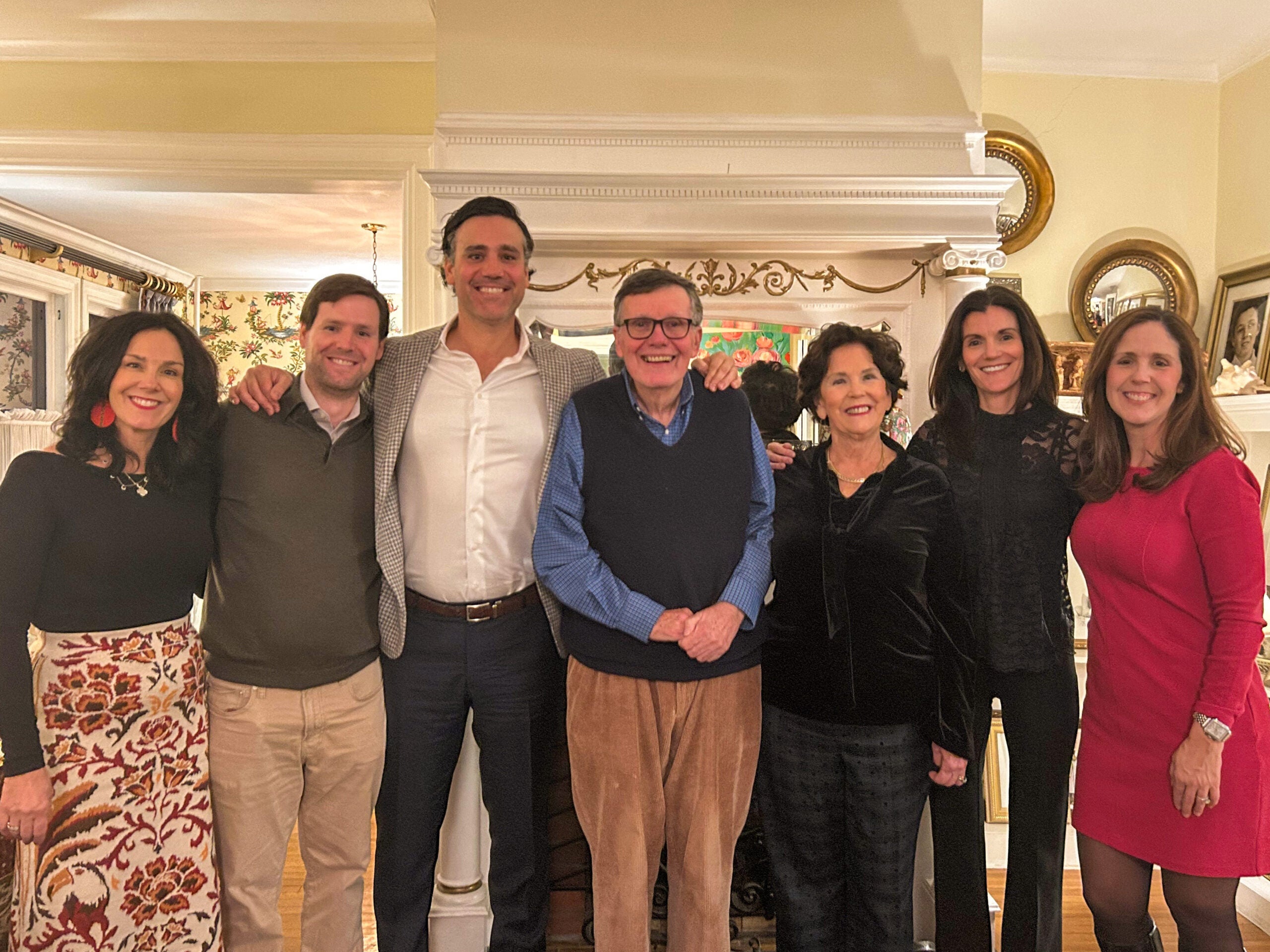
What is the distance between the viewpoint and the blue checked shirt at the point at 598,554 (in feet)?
5.41

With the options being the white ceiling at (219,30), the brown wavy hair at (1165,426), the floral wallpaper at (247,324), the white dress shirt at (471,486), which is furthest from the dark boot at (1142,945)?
the floral wallpaper at (247,324)

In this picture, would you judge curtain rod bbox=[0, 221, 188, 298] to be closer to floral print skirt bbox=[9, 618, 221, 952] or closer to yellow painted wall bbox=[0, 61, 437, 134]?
yellow painted wall bbox=[0, 61, 437, 134]

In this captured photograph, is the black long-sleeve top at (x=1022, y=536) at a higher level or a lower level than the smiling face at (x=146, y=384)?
lower

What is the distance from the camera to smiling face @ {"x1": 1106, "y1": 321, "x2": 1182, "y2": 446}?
5.57 feet

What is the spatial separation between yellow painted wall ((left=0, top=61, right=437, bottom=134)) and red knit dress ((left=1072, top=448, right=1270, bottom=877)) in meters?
2.58

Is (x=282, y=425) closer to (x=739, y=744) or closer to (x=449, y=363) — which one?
(x=449, y=363)

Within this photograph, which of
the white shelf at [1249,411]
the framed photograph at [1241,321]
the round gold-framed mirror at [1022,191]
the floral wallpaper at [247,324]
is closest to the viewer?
the white shelf at [1249,411]

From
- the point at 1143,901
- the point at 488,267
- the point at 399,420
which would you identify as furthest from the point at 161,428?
the point at 1143,901

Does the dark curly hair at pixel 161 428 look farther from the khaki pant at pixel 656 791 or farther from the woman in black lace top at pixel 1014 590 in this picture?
the woman in black lace top at pixel 1014 590

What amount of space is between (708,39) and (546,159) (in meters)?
0.59

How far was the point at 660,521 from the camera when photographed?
1.68 metres

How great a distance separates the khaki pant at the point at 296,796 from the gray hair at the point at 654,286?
0.93 meters

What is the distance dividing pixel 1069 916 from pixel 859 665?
57.7 inches

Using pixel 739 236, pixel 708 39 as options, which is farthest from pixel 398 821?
pixel 708 39
